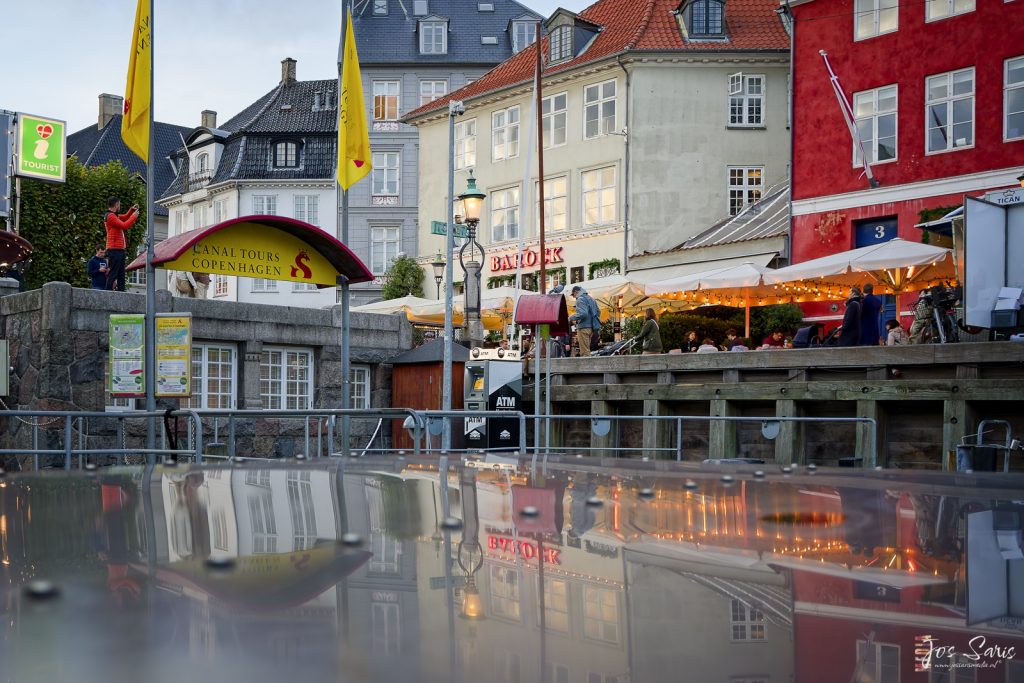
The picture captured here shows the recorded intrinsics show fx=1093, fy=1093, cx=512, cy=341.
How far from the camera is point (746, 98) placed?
37.5 metres

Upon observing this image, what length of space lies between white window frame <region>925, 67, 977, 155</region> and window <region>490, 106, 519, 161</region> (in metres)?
17.8

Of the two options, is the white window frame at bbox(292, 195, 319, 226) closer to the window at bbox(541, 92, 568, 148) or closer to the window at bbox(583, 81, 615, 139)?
the window at bbox(541, 92, 568, 148)

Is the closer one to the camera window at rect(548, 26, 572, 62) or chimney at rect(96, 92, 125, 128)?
window at rect(548, 26, 572, 62)

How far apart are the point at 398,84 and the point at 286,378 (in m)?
32.9

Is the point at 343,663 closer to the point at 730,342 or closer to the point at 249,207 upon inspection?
the point at 730,342

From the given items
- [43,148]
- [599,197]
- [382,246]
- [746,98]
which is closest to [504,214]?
[599,197]

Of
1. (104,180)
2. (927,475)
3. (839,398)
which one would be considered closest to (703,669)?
(927,475)

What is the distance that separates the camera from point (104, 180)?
4928 centimetres

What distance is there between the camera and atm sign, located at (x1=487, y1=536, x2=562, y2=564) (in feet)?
11.1

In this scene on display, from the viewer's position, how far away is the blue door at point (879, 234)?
2733 cm

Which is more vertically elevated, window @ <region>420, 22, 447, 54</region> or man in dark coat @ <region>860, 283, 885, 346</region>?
window @ <region>420, 22, 447, 54</region>

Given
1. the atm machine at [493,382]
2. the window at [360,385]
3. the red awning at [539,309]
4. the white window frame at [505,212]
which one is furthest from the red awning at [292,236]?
the white window frame at [505,212]

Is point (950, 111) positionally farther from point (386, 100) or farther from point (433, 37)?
point (386, 100)

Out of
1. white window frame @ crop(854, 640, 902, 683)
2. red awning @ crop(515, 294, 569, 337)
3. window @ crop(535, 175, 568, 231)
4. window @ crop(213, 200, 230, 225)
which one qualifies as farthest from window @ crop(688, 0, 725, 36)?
white window frame @ crop(854, 640, 902, 683)
